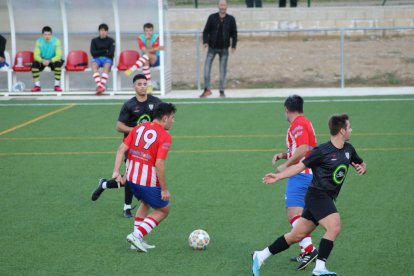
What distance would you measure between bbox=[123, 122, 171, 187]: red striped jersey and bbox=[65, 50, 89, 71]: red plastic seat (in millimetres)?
13408

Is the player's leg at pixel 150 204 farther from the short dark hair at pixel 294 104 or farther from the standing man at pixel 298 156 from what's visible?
the short dark hair at pixel 294 104

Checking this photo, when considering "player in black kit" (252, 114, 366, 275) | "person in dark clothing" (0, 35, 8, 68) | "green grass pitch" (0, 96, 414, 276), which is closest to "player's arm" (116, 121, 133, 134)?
"green grass pitch" (0, 96, 414, 276)

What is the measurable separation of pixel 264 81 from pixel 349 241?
1710 cm

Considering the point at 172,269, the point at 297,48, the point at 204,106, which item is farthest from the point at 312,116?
the point at 297,48

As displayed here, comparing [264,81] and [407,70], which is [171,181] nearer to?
[264,81]

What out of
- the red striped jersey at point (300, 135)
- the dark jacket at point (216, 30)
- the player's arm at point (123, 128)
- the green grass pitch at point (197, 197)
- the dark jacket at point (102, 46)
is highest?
the dark jacket at point (216, 30)

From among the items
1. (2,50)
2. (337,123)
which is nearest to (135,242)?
(337,123)

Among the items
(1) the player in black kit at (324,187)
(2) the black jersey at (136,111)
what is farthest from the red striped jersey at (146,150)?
(2) the black jersey at (136,111)

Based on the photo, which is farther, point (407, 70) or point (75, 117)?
point (407, 70)

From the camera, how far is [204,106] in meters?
20.1

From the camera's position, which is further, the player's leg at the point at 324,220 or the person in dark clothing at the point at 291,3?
the person in dark clothing at the point at 291,3

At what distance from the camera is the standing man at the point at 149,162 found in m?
8.65

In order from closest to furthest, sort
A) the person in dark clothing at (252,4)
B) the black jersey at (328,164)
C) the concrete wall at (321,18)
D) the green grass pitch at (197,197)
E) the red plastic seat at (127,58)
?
1. the black jersey at (328,164)
2. the green grass pitch at (197,197)
3. the red plastic seat at (127,58)
4. the concrete wall at (321,18)
5. the person in dark clothing at (252,4)

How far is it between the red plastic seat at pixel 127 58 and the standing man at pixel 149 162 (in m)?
13.2
